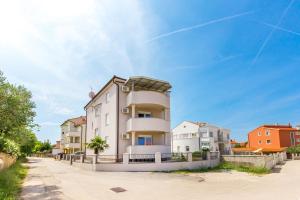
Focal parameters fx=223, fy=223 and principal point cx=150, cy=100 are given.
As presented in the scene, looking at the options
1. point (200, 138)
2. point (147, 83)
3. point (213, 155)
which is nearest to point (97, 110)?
point (147, 83)

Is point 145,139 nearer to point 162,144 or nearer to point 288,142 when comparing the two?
point 162,144

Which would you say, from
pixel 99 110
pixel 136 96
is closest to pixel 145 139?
pixel 136 96

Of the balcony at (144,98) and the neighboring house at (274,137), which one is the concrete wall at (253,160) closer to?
the balcony at (144,98)

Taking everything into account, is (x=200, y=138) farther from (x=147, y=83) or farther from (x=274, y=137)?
(x=147, y=83)

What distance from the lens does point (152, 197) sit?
9508mm

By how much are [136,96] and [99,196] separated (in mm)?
13422

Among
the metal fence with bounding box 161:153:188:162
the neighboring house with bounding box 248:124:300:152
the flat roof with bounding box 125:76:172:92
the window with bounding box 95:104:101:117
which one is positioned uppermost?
the flat roof with bounding box 125:76:172:92

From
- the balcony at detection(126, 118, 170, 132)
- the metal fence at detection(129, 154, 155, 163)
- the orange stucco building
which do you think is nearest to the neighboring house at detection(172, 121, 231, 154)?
the orange stucco building

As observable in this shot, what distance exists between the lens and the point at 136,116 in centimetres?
2384

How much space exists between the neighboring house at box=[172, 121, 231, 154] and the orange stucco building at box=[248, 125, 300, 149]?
28.5 feet

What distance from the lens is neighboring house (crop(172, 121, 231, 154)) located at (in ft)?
150

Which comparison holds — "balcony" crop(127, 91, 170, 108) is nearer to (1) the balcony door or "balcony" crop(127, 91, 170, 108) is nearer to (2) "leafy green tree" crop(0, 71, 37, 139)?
(1) the balcony door

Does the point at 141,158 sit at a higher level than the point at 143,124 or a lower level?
lower

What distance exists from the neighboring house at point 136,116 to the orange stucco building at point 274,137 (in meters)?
36.9
